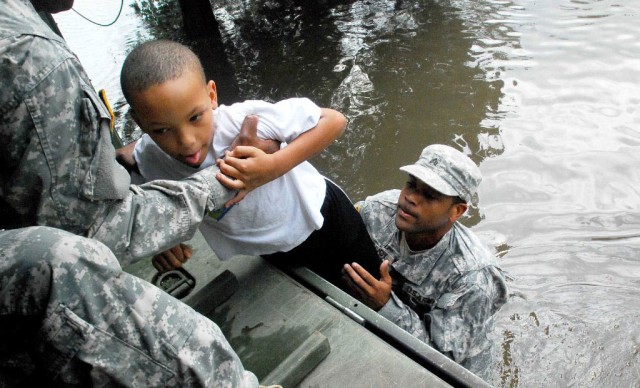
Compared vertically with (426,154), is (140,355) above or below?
above

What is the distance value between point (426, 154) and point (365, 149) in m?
2.37

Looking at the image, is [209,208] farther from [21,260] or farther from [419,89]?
[419,89]

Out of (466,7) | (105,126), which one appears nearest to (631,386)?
(105,126)

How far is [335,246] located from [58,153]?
123cm

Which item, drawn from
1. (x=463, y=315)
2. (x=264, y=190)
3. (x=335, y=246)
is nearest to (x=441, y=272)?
(x=463, y=315)

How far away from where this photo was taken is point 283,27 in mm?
7645

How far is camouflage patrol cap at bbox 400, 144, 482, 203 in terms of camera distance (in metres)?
2.33

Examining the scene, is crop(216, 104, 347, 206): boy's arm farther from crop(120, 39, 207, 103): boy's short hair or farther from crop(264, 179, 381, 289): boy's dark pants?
crop(264, 179, 381, 289): boy's dark pants

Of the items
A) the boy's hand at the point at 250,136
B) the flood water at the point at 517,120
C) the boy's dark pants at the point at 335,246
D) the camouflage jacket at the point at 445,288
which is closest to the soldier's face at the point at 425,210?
the camouflage jacket at the point at 445,288

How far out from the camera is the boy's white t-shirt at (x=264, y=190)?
1.65m

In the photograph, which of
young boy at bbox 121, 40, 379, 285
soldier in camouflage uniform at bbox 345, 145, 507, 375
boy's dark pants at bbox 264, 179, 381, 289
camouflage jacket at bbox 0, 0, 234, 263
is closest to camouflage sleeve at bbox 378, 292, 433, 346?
soldier in camouflage uniform at bbox 345, 145, 507, 375

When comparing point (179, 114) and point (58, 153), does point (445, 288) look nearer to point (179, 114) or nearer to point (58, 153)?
point (179, 114)

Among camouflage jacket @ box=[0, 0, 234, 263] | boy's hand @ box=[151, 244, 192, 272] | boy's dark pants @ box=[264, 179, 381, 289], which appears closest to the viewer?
camouflage jacket @ box=[0, 0, 234, 263]

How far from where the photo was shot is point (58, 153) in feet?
3.67
